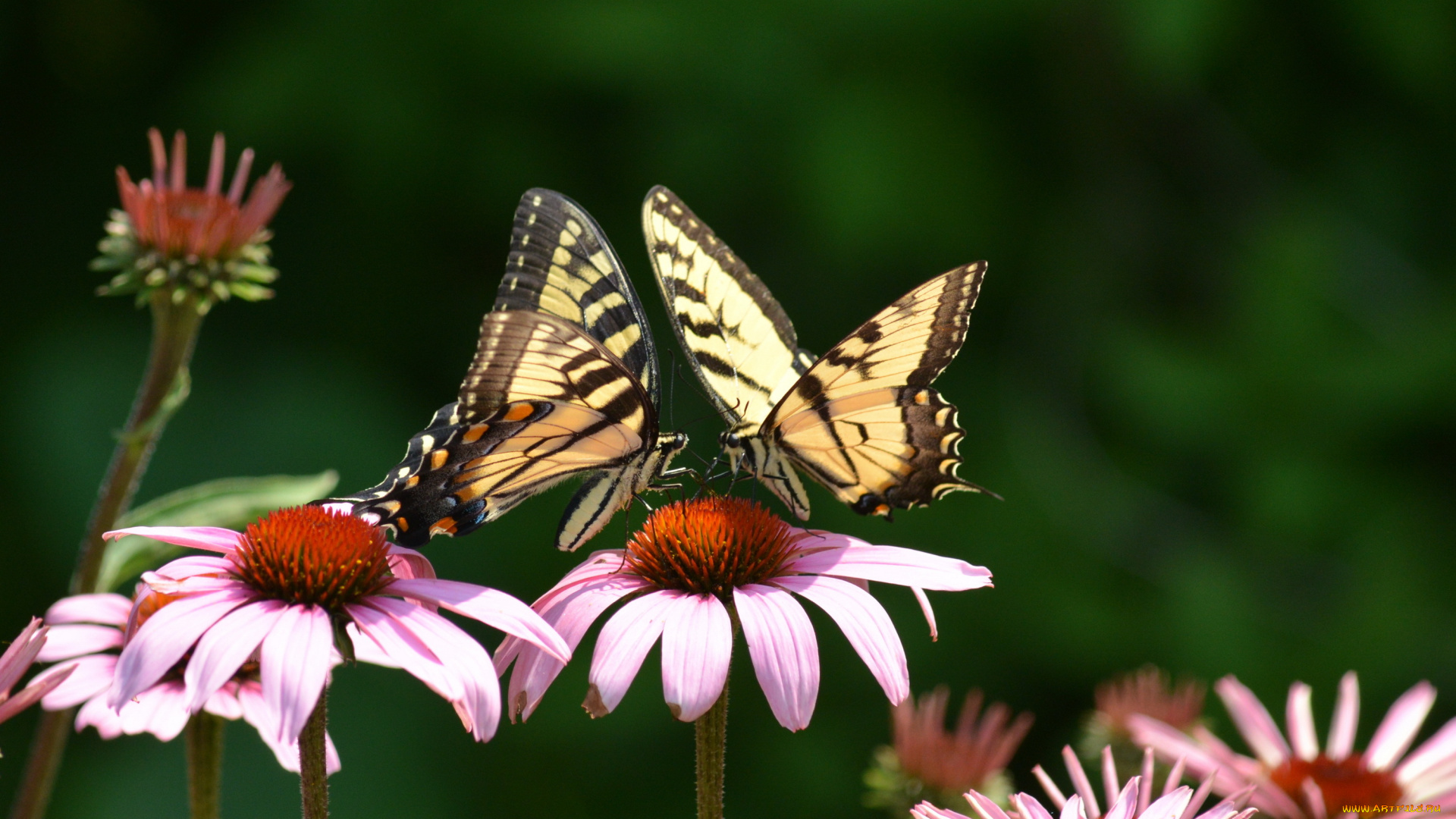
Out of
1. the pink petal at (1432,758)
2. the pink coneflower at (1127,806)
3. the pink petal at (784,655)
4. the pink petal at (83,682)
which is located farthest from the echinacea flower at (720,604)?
the pink petal at (1432,758)

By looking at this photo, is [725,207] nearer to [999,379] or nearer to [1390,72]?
[999,379]

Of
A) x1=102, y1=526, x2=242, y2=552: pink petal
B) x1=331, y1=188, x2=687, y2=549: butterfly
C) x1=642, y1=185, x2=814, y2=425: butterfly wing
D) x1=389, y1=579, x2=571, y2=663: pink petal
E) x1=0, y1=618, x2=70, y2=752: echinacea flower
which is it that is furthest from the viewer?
x1=642, y1=185, x2=814, y2=425: butterfly wing

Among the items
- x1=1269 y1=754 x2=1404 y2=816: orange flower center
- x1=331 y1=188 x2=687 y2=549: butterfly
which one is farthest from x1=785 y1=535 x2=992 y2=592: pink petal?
x1=1269 y1=754 x2=1404 y2=816: orange flower center

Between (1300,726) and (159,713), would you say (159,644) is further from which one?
(1300,726)

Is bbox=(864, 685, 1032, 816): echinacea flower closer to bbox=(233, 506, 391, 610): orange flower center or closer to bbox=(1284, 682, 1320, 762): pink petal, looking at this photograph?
bbox=(1284, 682, 1320, 762): pink petal

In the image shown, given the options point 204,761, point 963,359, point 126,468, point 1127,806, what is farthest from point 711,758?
point 963,359

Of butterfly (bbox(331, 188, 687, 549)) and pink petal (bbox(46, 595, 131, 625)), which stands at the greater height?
butterfly (bbox(331, 188, 687, 549))

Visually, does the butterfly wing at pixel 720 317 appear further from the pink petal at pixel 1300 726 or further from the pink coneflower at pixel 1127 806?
the pink coneflower at pixel 1127 806
